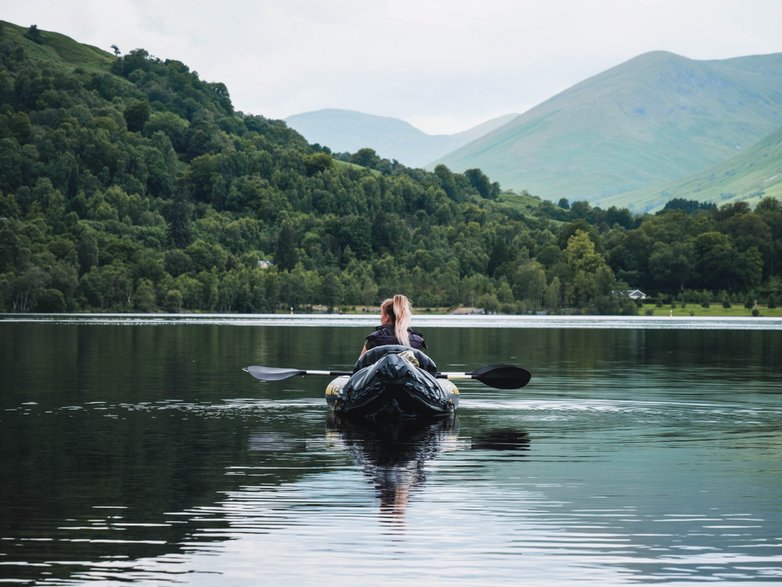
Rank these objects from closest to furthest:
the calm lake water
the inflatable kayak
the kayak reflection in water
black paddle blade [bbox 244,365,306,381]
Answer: the calm lake water < the kayak reflection in water < the inflatable kayak < black paddle blade [bbox 244,365,306,381]

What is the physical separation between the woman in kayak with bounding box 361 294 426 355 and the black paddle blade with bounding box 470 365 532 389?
15.0 feet

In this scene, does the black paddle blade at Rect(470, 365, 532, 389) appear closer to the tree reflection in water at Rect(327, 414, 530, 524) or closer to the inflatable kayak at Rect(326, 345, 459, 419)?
the tree reflection in water at Rect(327, 414, 530, 524)

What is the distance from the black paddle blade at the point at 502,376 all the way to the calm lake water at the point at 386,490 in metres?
0.70

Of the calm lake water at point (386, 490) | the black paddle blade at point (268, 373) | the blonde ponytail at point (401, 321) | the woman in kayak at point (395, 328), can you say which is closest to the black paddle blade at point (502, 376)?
the calm lake water at point (386, 490)

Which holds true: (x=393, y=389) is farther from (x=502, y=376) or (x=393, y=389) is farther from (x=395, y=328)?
(x=502, y=376)

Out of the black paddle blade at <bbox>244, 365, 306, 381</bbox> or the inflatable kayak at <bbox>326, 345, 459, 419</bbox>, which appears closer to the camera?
the inflatable kayak at <bbox>326, 345, 459, 419</bbox>

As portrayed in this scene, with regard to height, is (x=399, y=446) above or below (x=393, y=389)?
below

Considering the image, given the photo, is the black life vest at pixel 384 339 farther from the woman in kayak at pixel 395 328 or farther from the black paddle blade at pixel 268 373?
the black paddle blade at pixel 268 373

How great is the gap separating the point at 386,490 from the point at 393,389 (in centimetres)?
957

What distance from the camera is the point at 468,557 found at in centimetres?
1572

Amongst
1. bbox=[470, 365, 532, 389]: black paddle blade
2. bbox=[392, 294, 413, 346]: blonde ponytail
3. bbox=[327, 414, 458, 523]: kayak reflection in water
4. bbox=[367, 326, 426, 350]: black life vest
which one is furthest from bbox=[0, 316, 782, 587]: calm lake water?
bbox=[392, 294, 413, 346]: blonde ponytail

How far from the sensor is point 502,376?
37281 millimetres

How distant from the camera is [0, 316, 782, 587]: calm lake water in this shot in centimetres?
1531

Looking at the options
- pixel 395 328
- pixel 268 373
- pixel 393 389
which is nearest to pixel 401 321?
pixel 395 328
